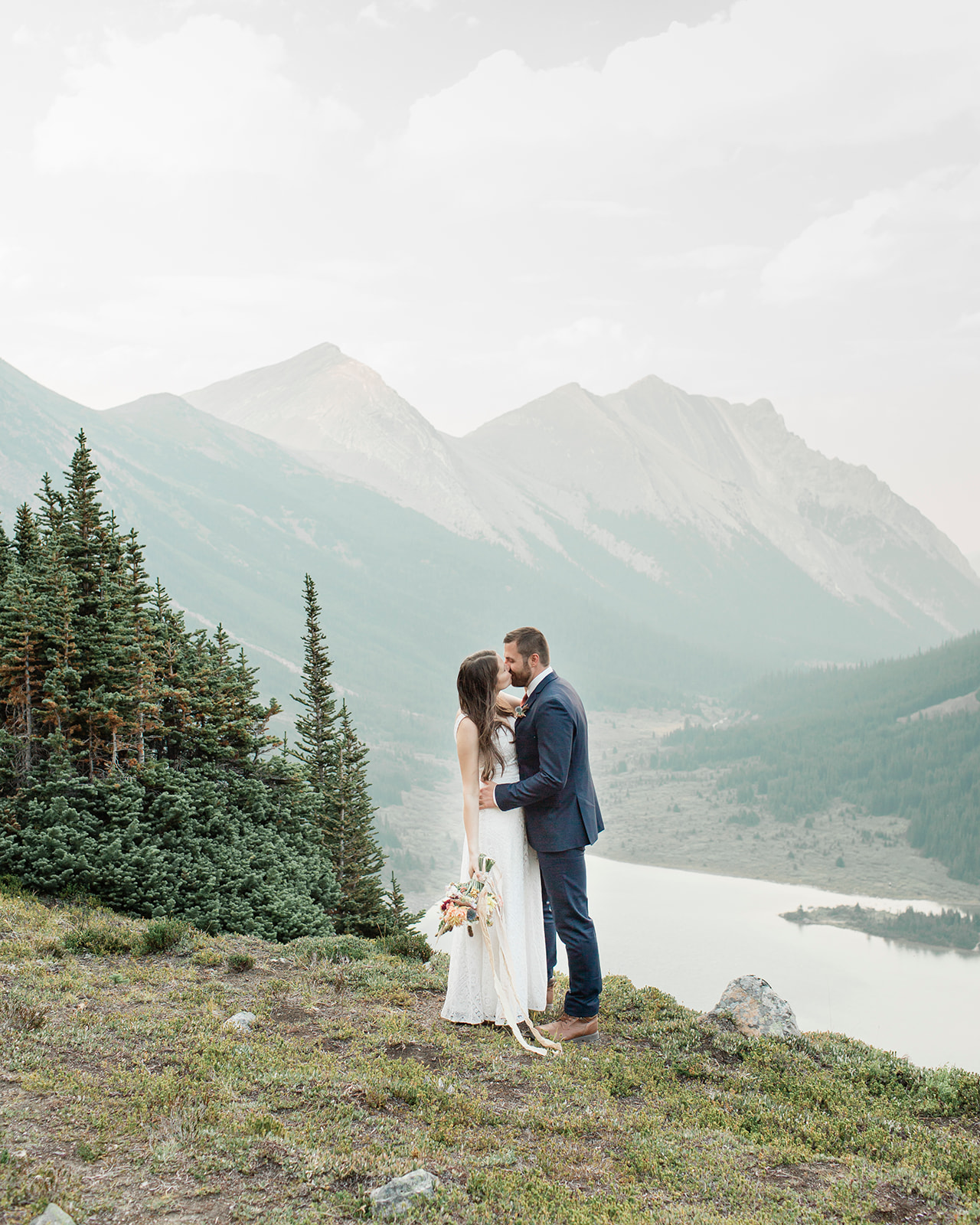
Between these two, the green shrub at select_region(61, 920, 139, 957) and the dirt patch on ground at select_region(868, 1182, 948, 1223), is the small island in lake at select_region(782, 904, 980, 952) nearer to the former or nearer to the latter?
the green shrub at select_region(61, 920, 139, 957)

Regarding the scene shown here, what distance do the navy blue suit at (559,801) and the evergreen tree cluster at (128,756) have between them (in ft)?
31.9

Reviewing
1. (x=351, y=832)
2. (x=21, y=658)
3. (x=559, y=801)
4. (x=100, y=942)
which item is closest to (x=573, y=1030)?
(x=559, y=801)

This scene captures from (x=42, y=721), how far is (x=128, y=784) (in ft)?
8.78

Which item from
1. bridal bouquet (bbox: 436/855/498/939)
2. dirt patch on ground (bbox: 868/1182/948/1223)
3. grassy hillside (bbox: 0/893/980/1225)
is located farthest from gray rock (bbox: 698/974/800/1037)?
dirt patch on ground (bbox: 868/1182/948/1223)

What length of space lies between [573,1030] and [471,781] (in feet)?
9.77

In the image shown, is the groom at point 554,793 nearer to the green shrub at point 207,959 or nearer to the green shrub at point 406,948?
the green shrub at point 207,959

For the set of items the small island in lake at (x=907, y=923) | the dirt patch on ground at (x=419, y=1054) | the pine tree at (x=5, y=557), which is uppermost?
the pine tree at (x=5, y=557)

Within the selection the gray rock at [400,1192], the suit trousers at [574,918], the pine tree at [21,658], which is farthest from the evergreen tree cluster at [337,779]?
the gray rock at [400,1192]

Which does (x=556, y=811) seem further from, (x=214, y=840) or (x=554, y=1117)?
(x=214, y=840)

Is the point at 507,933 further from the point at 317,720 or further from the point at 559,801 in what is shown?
the point at 317,720

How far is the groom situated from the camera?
8.52 meters

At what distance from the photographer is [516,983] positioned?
30.4ft

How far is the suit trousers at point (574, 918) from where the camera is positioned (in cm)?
870

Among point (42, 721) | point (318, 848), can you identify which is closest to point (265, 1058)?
point (42, 721)
